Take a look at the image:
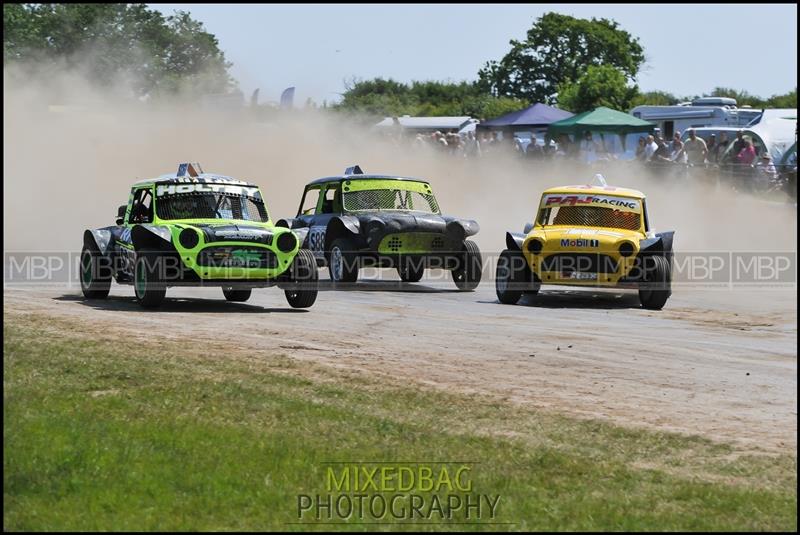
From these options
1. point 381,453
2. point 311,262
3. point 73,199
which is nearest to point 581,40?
point 73,199

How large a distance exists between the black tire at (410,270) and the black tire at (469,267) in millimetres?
556

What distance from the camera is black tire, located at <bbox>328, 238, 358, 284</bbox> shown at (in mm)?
17984

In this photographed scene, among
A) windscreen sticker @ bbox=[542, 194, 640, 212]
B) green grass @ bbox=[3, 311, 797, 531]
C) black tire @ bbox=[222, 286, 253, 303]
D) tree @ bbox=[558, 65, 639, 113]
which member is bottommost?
green grass @ bbox=[3, 311, 797, 531]

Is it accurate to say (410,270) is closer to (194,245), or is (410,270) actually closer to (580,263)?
(580,263)

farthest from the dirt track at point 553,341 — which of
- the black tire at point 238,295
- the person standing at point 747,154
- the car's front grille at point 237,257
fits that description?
the person standing at point 747,154

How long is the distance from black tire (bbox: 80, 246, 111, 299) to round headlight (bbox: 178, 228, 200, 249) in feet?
5.11

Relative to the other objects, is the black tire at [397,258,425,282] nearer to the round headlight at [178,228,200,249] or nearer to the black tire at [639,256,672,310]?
the black tire at [639,256,672,310]

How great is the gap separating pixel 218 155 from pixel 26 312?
2420 cm

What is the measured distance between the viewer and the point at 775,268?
22.4 meters

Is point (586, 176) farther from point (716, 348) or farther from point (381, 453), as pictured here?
point (381, 453)

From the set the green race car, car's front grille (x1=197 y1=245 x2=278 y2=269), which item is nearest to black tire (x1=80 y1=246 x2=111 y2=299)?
the green race car

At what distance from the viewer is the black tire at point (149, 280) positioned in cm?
1434

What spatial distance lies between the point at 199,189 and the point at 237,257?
1.42m

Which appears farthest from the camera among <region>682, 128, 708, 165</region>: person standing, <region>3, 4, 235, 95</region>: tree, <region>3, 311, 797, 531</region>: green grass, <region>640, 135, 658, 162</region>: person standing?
<region>3, 4, 235, 95</region>: tree
